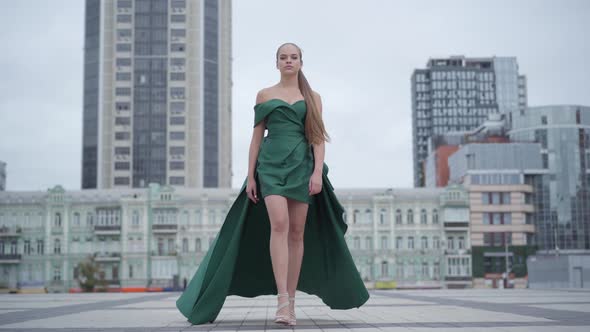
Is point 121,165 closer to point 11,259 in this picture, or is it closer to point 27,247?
point 27,247

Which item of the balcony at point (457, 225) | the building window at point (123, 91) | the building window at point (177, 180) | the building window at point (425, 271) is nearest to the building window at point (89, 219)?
the building window at point (425, 271)

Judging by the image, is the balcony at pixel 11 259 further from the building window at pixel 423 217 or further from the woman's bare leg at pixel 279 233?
the woman's bare leg at pixel 279 233

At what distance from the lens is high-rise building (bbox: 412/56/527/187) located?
170m

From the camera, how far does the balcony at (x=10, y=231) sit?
245 feet

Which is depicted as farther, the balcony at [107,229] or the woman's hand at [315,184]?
the balcony at [107,229]

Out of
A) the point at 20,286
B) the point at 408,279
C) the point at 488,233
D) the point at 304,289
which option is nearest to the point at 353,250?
the point at 408,279

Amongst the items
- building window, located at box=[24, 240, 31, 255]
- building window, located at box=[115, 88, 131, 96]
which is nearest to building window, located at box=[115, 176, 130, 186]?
building window, located at box=[115, 88, 131, 96]

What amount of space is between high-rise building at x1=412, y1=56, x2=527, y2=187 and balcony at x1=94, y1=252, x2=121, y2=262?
337ft

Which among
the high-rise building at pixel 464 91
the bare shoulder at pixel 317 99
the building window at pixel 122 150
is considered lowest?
the bare shoulder at pixel 317 99

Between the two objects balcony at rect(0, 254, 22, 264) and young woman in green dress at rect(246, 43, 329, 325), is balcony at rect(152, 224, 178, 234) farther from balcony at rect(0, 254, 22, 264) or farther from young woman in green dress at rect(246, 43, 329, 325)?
young woman in green dress at rect(246, 43, 329, 325)

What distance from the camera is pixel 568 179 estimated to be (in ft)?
262

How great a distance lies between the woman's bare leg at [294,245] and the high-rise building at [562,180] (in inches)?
2873

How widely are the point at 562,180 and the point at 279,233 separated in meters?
74.7

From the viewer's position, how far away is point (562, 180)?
79.7 metres
